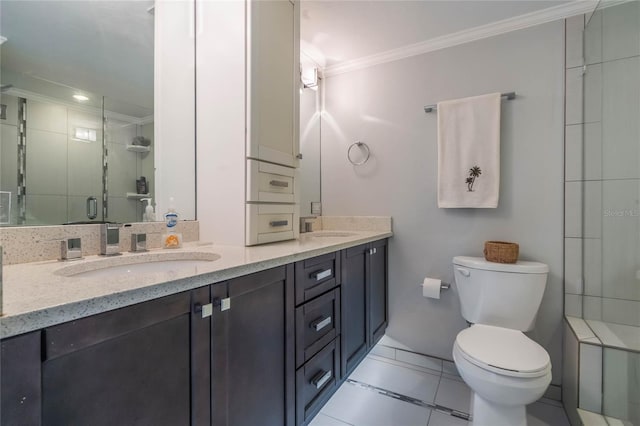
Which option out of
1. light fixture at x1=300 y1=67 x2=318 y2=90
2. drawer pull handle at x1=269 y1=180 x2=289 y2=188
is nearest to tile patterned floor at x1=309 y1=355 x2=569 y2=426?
drawer pull handle at x1=269 y1=180 x2=289 y2=188

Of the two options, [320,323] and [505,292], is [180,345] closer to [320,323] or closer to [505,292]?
[320,323]

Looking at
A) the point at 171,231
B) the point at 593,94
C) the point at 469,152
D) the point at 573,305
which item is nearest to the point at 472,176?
the point at 469,152

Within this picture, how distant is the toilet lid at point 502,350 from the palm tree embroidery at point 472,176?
2.73 feet

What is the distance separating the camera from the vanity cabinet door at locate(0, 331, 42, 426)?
0.44 metres

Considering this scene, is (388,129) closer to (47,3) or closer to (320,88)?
(320,88)

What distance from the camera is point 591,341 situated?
1391 millimetres

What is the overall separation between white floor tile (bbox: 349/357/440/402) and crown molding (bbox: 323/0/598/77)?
219 centimetres

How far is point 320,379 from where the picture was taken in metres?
1.28

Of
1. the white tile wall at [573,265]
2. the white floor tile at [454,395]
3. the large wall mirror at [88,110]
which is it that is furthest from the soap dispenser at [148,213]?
the white tile wall at [573,265]

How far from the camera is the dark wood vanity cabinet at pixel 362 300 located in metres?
1.54

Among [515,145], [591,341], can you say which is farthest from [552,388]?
[515,145]

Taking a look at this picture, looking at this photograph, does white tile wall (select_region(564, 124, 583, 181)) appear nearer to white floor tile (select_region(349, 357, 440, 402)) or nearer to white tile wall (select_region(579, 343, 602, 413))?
white tile wall (select_region(579, 343, 602, 413))

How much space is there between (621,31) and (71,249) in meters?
2.51

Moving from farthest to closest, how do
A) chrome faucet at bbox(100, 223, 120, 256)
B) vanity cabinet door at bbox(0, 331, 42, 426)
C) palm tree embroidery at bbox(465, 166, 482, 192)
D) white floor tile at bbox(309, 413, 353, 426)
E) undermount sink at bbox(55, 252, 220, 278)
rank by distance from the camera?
palm tree embroidery at bbox(465, 166, 482, 192) < white floor tile at bbox(309, 413, 353, 426) < chrome faucet at bbox(100, 223, 120, 256) < undermount sink at bbox(55, 252, 220, 278) < vanity cabinet door at bbox(0, 331, 42, 426)
